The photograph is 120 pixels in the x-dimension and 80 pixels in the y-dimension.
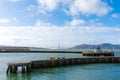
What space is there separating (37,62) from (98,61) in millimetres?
25583

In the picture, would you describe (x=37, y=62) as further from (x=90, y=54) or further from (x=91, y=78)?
(x=90, y=54)

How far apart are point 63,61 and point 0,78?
2600cm

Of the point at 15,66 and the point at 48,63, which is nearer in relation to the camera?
the point at 15,66

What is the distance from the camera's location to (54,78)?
4416cm

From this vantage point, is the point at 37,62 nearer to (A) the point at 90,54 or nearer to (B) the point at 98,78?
(B) the point at 98,78

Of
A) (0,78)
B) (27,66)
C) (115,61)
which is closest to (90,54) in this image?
(115,61)

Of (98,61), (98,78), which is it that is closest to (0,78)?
(98,78)

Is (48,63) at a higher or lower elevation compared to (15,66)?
higher

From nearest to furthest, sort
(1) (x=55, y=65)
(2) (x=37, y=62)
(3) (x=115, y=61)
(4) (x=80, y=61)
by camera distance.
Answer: (2) (x=37, y=62), (1) (x=55, y=65), (4) (x=80, y=61), (3) (x=115, y=61)

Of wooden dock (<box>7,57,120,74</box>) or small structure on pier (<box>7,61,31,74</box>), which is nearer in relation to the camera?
small structure on pier (<box>7,61,31,74</box>)

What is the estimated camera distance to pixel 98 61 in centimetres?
7812

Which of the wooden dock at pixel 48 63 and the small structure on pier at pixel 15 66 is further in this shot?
the wooden dock at pixel 48 63

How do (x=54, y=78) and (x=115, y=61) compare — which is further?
(x=115, y=61)

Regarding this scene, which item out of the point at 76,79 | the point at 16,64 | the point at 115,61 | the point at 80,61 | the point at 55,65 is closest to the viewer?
the point at 76,79
